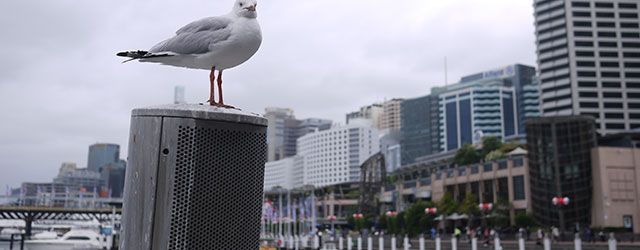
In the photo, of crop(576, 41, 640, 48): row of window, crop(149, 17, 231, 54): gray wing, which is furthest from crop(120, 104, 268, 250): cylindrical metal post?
crop(576, 41, 640, 48): row of window

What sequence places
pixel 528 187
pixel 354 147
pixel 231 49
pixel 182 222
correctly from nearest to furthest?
pixel 182 222 < pixel 231 49 < pixel 528 187 < pixel 354 147

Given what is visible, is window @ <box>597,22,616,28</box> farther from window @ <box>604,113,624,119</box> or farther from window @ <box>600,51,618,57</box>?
window @ <box>604,113,624,119</box>

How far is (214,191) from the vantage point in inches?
152

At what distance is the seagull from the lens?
182 inches

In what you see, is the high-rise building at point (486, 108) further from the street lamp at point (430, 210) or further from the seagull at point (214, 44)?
the seagull at point (214, 44)

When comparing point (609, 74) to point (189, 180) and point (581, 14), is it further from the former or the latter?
point (189, 180)

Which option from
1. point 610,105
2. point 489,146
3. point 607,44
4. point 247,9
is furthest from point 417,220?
point 607,44

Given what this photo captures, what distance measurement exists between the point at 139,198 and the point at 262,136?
951 millimetres

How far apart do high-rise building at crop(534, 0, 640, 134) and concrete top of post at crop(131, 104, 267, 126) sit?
122 meters

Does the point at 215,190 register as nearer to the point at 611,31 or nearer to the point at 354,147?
the point at 611,31

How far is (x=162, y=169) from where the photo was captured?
381 cm

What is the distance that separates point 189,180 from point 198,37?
57.8 inches

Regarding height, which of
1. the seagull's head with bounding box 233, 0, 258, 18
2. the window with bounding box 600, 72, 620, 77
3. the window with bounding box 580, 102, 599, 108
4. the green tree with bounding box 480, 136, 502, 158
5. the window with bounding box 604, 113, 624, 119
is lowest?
the seagull's head with bounding box 233, 0, 258, 18

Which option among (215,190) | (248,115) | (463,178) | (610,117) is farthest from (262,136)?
(610,117)
